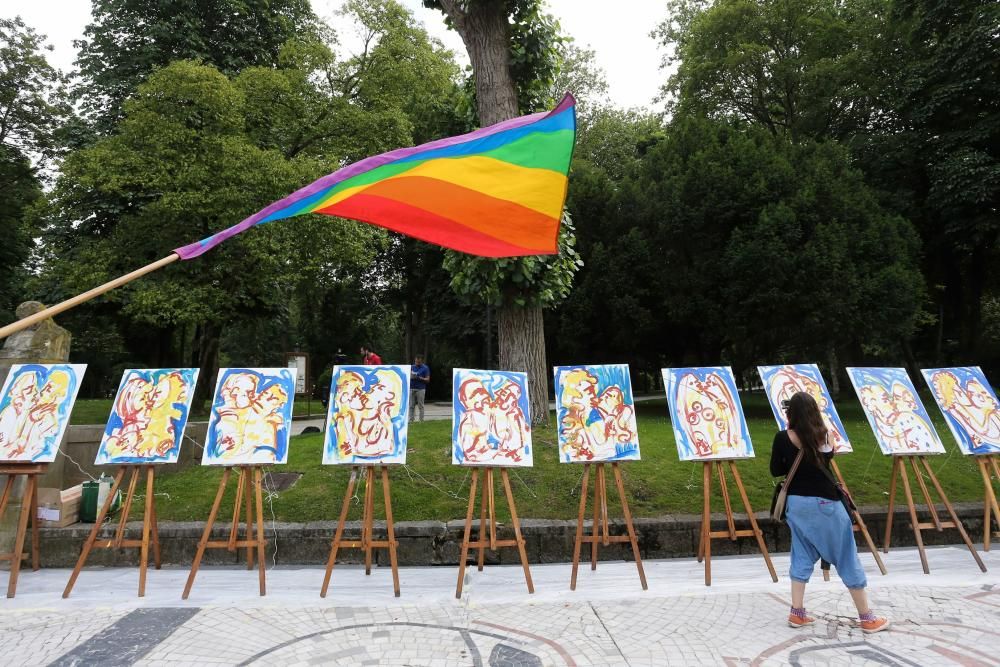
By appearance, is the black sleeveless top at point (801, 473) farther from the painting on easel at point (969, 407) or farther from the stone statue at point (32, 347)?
the stone statue at point (32, 347)

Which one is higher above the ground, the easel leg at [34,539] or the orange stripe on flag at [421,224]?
the orange stripe on flag at [421,224]

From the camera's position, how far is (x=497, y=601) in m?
4.39

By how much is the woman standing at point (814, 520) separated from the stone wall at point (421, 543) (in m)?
2.09

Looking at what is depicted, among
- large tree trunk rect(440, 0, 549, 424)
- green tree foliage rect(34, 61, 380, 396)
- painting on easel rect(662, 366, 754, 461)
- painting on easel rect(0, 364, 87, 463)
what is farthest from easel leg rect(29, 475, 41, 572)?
green tree foliage rect(34, 61, 380, 396)

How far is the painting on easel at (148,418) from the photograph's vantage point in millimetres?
4914

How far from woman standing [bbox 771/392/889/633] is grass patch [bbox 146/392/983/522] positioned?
244cm

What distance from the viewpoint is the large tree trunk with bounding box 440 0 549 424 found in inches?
311

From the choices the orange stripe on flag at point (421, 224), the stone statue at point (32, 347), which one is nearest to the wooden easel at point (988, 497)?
the orange stripe on flag at point (421, 224)

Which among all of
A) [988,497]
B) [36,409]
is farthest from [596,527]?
[36,409]

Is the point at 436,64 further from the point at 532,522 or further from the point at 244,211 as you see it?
the point at 532,522

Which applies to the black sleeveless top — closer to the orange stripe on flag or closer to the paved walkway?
the paved walkway

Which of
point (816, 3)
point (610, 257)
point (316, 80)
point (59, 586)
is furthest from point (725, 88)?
point (59, 586)

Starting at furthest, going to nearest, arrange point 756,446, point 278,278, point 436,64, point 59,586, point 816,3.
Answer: point 816,3 < point 436,64 < point 278,278 < point 756,446 < point 59,586

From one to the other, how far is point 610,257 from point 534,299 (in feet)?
29.6
